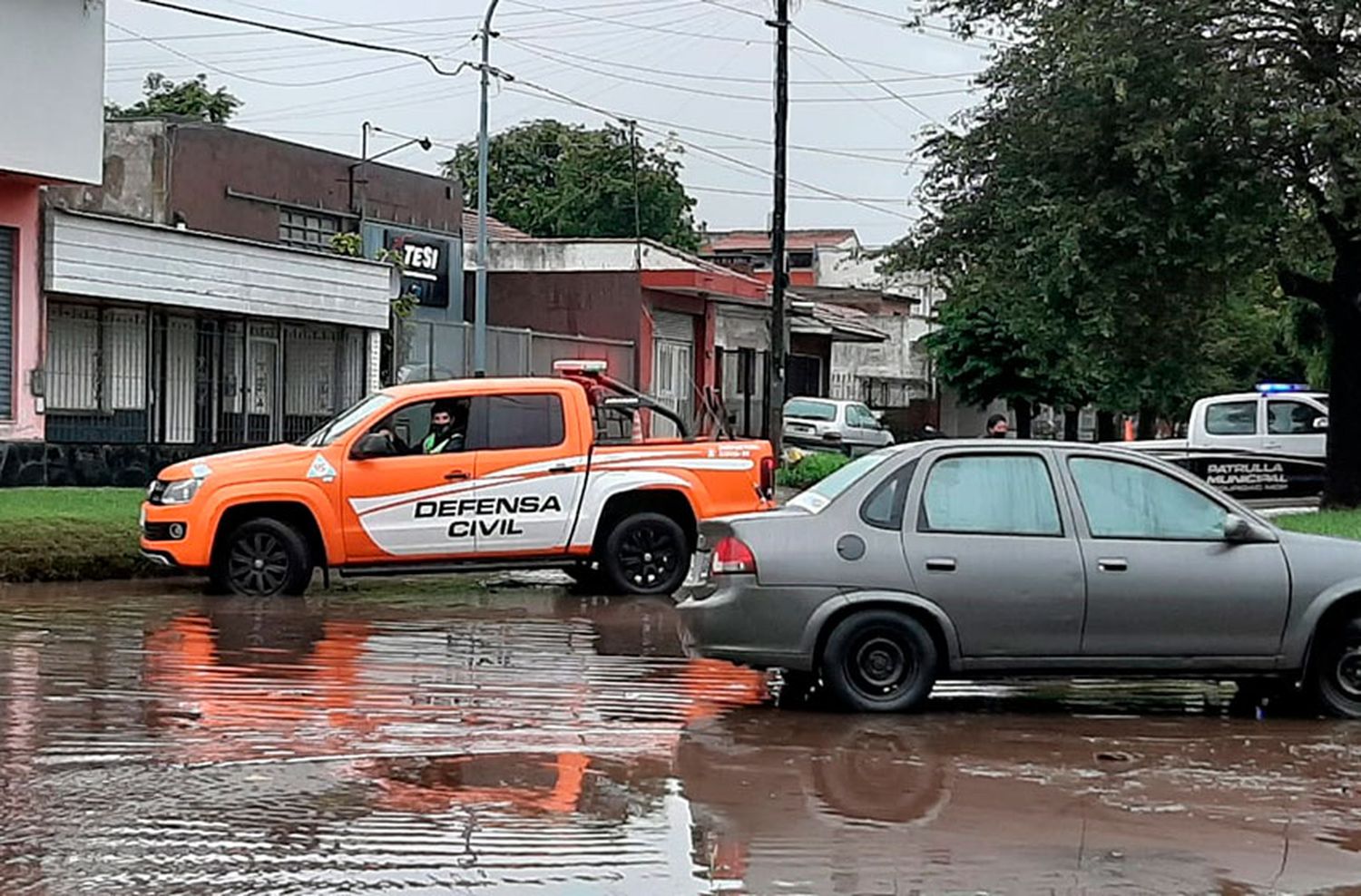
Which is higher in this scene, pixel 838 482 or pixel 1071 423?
pixel 1071 423

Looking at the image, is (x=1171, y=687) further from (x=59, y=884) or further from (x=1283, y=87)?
(x=1283, y=87)

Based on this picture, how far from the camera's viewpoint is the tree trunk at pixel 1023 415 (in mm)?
47438

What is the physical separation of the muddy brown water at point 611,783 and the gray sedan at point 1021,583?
35 centimetres

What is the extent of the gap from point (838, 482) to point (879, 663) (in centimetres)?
105

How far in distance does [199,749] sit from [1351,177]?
1593 centimetres

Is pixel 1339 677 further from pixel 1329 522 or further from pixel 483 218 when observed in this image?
pixel 483 218

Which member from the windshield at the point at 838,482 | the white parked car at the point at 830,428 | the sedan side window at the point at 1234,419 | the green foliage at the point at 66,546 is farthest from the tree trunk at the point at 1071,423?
the windshield at the point at 838,482

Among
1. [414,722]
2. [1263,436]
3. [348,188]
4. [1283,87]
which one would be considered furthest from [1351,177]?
[348,188]

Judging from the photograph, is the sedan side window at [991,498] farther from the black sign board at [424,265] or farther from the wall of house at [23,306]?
the black sign board at [424,265]

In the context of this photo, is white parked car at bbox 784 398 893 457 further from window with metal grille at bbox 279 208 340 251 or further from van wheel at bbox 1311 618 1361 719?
van wheel at bbox 1311 618 1361 719

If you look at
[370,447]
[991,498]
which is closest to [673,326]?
[370,447]

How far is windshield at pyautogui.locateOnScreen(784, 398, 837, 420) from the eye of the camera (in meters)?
43.5

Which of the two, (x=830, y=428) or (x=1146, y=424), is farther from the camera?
(x=1146, y=424)

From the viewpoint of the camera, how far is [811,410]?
144 ft
